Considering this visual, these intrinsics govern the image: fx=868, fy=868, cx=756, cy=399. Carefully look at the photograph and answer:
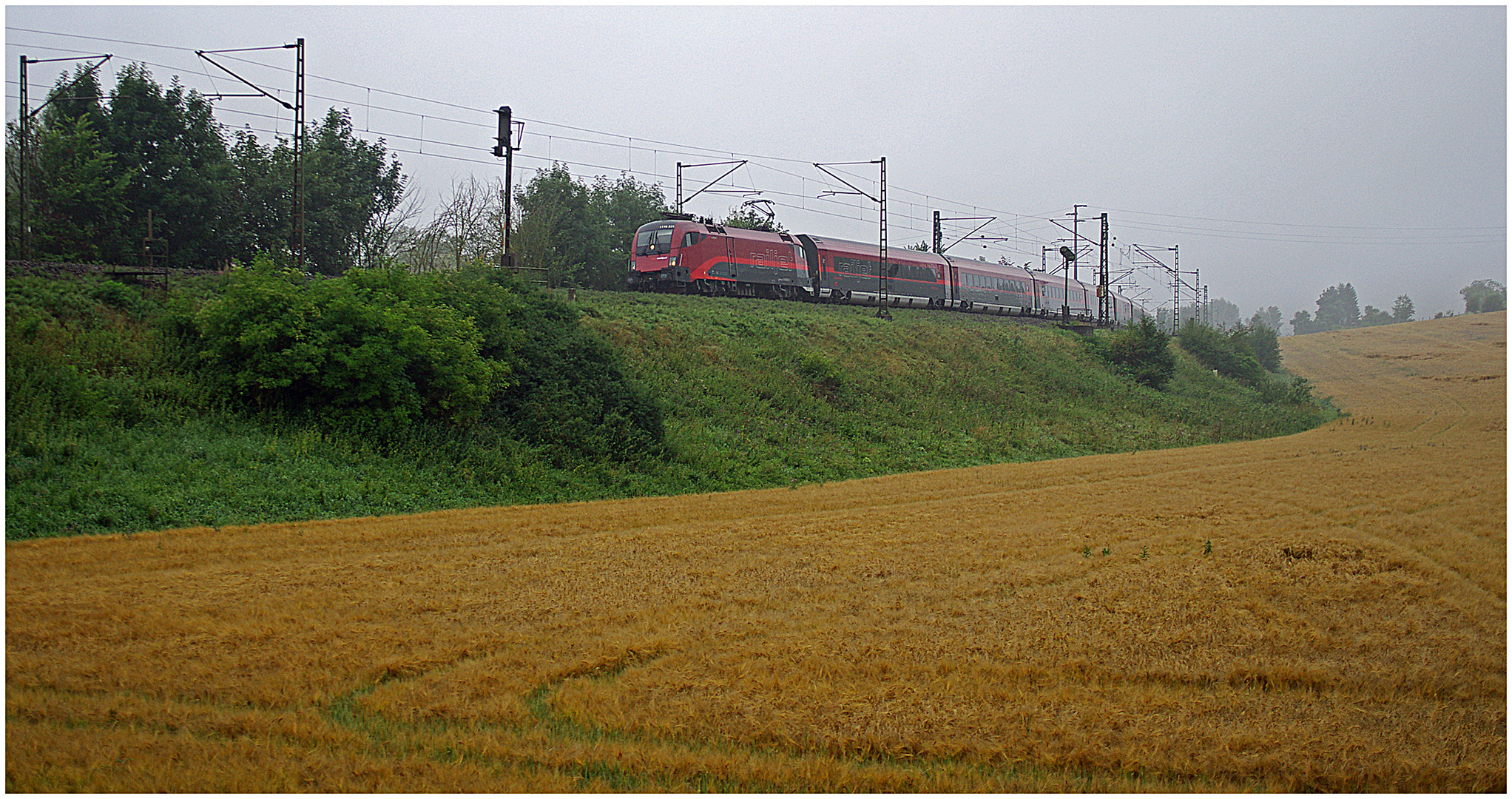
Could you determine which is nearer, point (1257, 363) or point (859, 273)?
point (859, 273)

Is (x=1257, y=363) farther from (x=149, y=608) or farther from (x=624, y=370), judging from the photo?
(x=149, y=608)

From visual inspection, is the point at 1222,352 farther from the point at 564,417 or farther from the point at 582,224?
the point at 564,417

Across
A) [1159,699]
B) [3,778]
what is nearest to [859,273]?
[1159,699]

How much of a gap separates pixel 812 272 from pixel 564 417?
20907 millimetres

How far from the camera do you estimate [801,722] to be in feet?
19.9

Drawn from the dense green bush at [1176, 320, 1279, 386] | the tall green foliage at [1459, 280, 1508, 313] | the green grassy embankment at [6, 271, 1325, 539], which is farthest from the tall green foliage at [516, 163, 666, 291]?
the tall green foliage at [1459, 280, 1508, 313]

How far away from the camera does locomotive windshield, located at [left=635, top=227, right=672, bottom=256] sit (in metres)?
32.0

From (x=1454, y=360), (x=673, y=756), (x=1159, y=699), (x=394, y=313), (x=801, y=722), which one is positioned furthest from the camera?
(x=1454, y=360)

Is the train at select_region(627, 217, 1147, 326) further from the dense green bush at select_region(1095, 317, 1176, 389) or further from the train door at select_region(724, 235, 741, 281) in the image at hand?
the dense green bush at select_region(1095, 317, 1176, 389)

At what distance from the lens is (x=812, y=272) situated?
120 feet

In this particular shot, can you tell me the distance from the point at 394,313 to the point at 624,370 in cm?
576

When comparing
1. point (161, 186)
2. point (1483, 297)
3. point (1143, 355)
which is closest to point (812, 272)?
point (1143, 355)

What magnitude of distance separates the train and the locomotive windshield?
3cm

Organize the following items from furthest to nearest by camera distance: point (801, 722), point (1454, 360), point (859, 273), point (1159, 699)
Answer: point (1454, 360), point (859, 273), point (1159, 699), point (801, 722)
